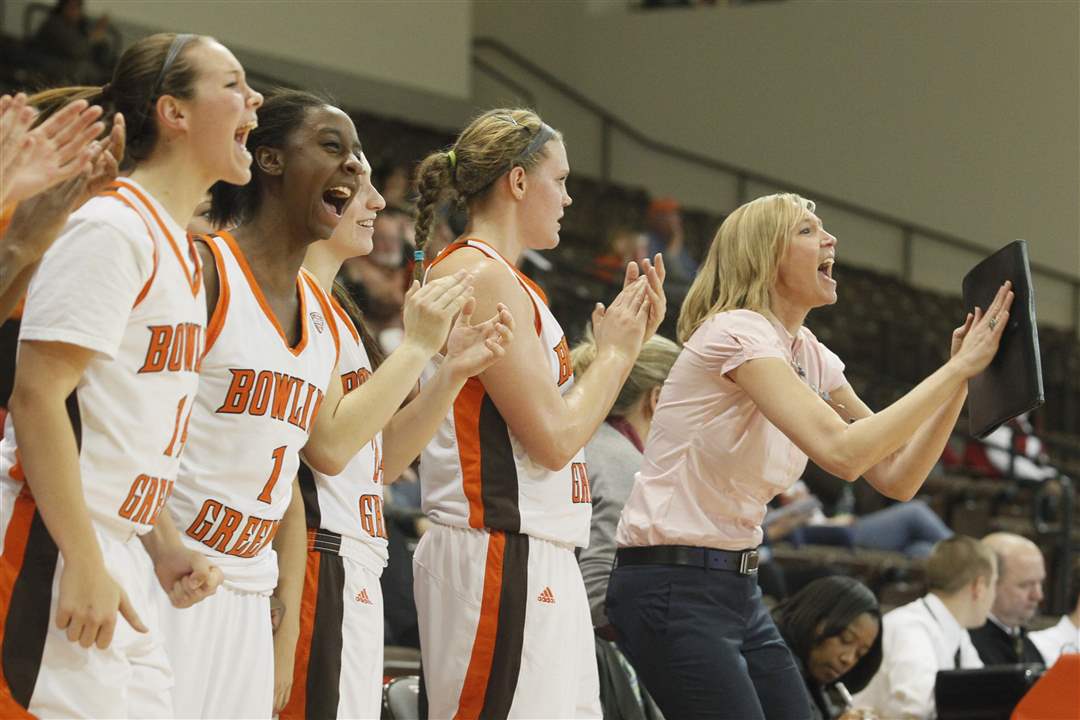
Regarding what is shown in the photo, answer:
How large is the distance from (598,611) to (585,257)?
7901 mm

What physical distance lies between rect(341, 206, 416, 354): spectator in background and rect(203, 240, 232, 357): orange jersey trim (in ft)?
15.9

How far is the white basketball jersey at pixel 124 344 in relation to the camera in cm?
203

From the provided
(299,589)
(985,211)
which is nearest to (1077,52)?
(985,211)

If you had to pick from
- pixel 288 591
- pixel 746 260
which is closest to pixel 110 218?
pixel 288 591

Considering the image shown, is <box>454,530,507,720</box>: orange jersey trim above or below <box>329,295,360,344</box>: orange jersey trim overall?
below

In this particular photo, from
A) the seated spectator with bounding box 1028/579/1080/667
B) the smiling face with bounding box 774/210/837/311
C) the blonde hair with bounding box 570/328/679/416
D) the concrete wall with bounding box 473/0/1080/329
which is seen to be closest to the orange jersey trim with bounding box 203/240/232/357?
the smiling face with bounding box 774/210/837/311

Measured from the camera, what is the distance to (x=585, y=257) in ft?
38.4

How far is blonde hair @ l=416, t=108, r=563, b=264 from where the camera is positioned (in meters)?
3.13

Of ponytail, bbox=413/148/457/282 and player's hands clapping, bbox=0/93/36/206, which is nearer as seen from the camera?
player's hands clapping, bbox=0/93/36/206

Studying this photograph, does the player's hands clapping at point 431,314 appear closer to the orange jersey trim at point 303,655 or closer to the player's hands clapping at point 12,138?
the orange jersey trim at point 303,655

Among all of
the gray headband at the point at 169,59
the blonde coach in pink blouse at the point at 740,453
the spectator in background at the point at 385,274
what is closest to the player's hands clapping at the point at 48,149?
the gray headband at the point at 169,59

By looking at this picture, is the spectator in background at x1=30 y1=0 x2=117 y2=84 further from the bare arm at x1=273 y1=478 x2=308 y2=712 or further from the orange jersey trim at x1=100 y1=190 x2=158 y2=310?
the orange jersey trim at x1=100 y1=190 x2=158 y2=310

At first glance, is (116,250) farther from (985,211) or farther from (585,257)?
(985,211)

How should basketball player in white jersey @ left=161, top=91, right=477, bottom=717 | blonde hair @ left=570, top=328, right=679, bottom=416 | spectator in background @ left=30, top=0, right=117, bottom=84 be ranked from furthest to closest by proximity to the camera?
spectator in background @ left=30, top=0, right=117, bottom=84 → blonde hair @ left=570, top=328, right=679, bottom=416 → basketball player in white jersey @ left=161, top=91, right=477, bottom=717
